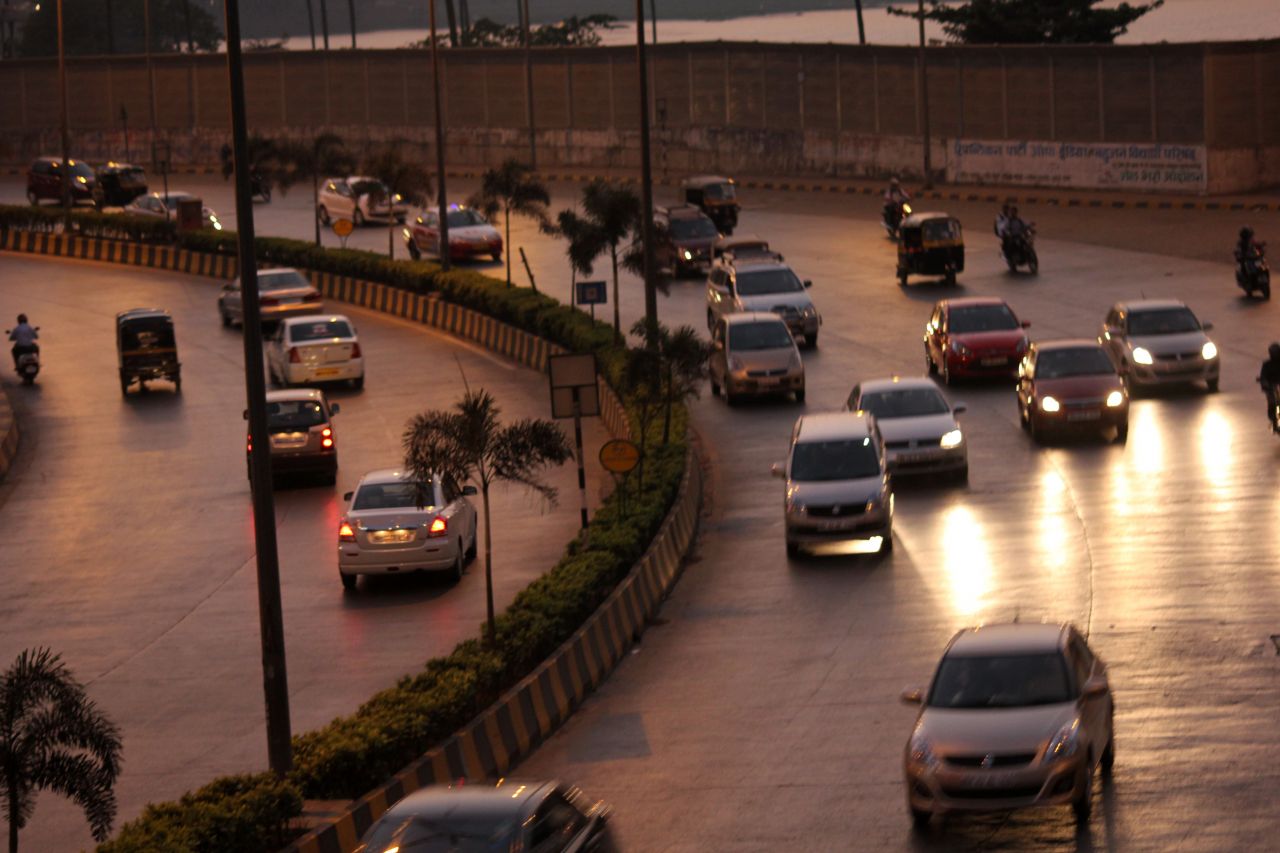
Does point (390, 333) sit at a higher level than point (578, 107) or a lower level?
lower

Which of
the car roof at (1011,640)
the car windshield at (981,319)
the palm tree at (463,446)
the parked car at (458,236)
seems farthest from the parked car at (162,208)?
the car roof at (1011,640)

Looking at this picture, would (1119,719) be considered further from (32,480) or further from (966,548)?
(32,480)

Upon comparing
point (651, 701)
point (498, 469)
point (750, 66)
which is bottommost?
point (651, 701)

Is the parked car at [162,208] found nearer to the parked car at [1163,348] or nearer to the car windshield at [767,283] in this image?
the car windshield at [767,283]

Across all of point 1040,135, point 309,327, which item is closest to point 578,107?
point 1040,135

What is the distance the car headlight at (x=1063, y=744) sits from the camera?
1628 centimetres

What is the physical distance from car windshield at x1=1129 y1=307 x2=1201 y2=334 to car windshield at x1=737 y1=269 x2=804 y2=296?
10170 mm

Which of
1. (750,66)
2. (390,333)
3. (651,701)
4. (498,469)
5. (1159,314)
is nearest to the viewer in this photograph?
(651,701)

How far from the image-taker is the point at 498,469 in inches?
977

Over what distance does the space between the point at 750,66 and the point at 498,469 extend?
61.6 metres

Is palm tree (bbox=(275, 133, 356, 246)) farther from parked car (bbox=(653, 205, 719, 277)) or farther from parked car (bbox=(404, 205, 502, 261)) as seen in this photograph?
parked car (bbox=(653, 205, 719, 277))

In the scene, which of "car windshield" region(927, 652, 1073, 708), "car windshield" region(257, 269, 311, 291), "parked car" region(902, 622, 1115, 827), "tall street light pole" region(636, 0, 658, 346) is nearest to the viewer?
"parked car" region(902, 622, 1115, 827)

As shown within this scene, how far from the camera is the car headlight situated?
16281 mm

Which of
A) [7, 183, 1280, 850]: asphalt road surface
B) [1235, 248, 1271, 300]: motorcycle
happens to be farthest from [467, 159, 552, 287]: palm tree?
[1235, 248, 1271, 300]: motorcycle
